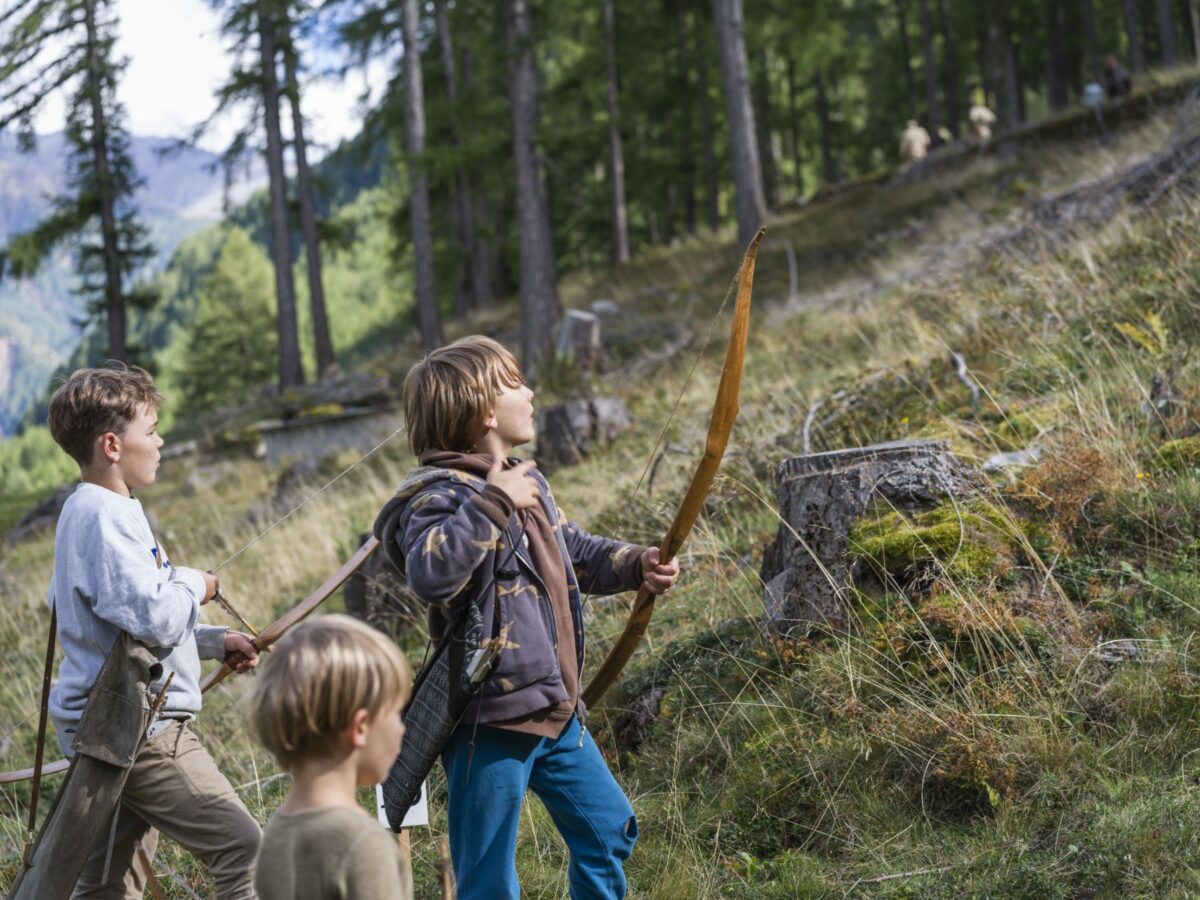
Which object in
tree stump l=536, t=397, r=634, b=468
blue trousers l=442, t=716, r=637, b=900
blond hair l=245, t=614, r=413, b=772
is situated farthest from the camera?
tree stump l=536, t=397, r=634, b=468

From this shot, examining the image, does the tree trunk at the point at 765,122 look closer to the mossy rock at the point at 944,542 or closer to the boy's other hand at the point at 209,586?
the mossy rock at the point at 944,542

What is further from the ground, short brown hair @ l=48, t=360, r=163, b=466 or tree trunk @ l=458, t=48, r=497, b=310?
tree trunk @ l=458, t=48, r=497, b=310

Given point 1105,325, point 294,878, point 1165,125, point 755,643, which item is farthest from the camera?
point 1165,125

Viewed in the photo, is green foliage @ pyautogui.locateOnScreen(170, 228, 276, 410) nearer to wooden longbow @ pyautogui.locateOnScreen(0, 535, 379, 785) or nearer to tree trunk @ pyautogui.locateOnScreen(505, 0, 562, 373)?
tree trunk @ pyautogui.locateOnScreen(505, 0, 562, 373)

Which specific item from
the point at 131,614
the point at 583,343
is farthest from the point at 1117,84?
the point at 131,614

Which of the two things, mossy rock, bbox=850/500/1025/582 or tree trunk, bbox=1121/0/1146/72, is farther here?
tree trunk, bbox=1121/0/1146/72

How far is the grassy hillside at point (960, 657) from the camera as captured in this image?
3.12 metres

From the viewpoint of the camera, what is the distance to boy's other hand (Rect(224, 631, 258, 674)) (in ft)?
10.8

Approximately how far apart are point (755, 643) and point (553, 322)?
1110cm

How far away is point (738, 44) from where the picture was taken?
16.9m

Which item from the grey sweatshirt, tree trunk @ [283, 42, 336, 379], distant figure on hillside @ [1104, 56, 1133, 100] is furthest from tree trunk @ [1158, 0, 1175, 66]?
the grey sweatshirt

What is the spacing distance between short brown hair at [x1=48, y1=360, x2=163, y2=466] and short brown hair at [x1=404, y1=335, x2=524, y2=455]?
94 centimetres

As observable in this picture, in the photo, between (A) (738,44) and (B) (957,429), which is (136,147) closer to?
(A) (738,44)

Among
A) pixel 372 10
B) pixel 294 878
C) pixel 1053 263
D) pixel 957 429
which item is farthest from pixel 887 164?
pixel 294 878
